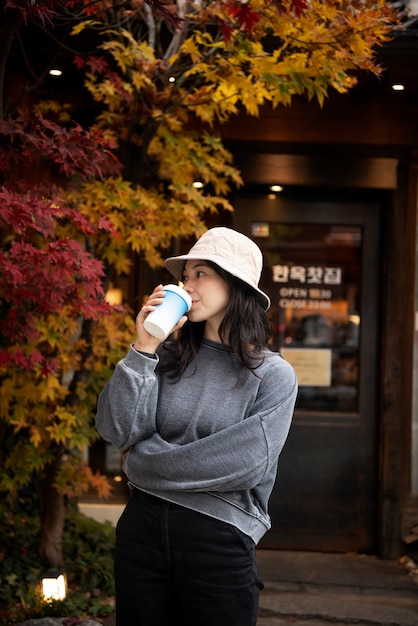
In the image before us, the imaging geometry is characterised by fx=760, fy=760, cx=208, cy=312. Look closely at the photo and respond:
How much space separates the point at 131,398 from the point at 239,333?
1.39 ft

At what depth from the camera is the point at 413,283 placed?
5980 millimetres

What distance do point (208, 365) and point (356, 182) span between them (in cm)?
361

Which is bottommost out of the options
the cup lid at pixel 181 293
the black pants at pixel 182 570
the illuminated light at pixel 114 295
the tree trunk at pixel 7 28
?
the black pants at pixel 182 570

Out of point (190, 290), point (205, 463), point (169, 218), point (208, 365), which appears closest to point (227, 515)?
point (205, 463)

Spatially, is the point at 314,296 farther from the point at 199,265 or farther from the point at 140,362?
the point at 140,362

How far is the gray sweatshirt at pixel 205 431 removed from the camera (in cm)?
236

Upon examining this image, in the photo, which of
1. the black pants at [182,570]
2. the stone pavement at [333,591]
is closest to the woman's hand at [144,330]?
the black pants at [182,570]

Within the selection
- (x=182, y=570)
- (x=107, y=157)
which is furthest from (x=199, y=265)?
(x=107, y=157)

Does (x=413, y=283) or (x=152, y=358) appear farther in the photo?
(x=413, y=283)

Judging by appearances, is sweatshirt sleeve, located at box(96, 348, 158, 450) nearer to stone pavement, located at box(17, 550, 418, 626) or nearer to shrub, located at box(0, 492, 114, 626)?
shrub, located at box(0, 492, 114, 626)

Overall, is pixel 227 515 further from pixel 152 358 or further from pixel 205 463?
pixel 152 358

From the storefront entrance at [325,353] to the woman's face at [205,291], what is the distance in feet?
11.2

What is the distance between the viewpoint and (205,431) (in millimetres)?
2443

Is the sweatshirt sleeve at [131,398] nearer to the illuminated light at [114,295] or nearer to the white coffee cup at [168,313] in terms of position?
the white coffee cup at [168,313]
